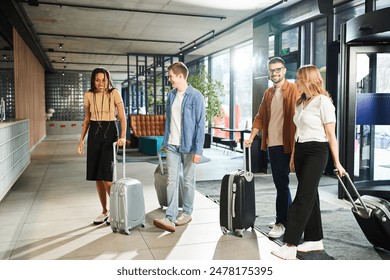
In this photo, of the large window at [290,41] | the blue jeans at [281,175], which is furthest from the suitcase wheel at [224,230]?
the large window at [290,41]

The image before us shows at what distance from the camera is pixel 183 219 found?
3.42 metres

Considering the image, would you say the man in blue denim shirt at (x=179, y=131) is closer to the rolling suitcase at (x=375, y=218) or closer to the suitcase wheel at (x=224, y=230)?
the suitcase wheel at (x=224, y=230)

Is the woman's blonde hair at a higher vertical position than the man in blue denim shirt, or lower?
higher

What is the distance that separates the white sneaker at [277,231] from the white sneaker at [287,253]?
0.41 meters

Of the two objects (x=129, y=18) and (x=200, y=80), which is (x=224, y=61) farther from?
(x=129, y=18)

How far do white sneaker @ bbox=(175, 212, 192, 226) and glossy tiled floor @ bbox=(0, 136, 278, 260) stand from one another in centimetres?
5

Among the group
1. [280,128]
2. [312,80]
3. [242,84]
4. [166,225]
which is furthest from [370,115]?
[242,84]

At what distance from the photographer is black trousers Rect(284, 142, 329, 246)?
8.34 ft

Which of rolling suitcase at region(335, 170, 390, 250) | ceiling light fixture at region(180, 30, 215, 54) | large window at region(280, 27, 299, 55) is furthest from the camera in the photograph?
ceiling light fixture at region(180, 30, 215, 54)

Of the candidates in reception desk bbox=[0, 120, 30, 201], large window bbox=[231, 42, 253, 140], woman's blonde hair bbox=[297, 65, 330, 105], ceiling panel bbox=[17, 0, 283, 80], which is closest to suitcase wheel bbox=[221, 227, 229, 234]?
woman's blonde hair bbox=[297, 65, 330, 105]

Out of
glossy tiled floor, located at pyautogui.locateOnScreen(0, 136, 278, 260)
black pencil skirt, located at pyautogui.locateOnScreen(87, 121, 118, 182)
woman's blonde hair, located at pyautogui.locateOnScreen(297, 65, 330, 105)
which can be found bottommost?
glossy tiled floor, located at pyautogui.locateOnScreen(0, 136, 278, 260)

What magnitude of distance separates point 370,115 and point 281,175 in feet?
6.67

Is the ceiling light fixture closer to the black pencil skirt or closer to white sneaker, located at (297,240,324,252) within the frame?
the black pencil skirt
